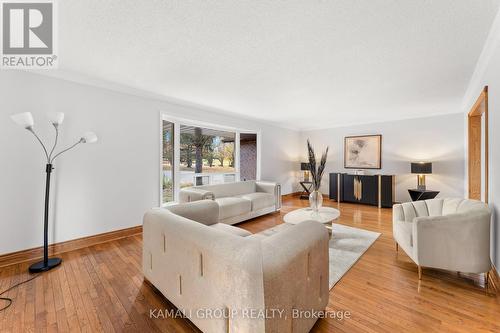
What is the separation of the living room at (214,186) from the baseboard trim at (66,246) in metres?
0.02

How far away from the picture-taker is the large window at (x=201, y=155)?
4.08 metres

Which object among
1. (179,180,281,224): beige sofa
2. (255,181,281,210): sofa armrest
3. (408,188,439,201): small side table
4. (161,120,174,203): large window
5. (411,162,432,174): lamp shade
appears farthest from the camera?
(255,181,281,210): sofa armrest

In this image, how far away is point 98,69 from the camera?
265 centimetres

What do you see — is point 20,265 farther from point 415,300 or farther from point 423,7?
point 423,7

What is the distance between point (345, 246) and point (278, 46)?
104 inches

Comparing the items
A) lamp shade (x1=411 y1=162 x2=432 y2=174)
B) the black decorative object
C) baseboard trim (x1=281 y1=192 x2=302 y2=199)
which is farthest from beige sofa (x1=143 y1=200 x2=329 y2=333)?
the black decorative object

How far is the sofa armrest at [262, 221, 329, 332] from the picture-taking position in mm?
1008

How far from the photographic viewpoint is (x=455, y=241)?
1.95m

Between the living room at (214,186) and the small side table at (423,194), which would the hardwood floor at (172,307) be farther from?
the small side table at (423,194)

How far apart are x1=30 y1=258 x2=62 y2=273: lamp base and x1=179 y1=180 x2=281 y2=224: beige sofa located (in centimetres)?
177

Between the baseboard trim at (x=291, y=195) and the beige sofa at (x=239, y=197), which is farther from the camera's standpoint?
the baseboard trim at (x=291, y=195)

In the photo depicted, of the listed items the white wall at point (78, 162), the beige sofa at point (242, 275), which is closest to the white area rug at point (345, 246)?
the beige sofa at point (242, 275)

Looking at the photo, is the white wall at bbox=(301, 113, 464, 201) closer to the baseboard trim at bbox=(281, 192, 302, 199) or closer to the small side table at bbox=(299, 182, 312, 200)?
the small side table at bbox=(299, 182, 312, 200)

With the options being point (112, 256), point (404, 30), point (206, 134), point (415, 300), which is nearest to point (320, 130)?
point (206, 134)
